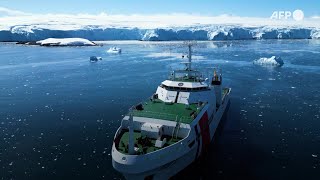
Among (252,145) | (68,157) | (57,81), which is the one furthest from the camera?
(57,81)

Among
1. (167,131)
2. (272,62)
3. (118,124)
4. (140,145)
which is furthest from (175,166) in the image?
→ (272,62)

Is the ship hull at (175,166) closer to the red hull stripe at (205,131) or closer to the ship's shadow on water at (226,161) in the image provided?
the red hull stripe at (205,131)

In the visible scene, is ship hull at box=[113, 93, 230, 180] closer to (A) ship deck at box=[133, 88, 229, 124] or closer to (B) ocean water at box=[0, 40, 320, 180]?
(B) ocean water at box=[0, 40, 320, 180]

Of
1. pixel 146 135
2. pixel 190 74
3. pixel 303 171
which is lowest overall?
pixel 303 171

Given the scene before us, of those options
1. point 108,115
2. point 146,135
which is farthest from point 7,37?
point 146,135

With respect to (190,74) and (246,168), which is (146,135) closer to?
(246,168)

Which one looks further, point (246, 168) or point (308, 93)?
point (308, 93)

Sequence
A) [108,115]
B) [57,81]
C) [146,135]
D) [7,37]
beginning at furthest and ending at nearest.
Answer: [7,37]
[57,81]
[108,115]
[146,135]

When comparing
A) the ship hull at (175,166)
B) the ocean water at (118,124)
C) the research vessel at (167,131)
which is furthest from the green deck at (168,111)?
the ocean water at (118,124)
